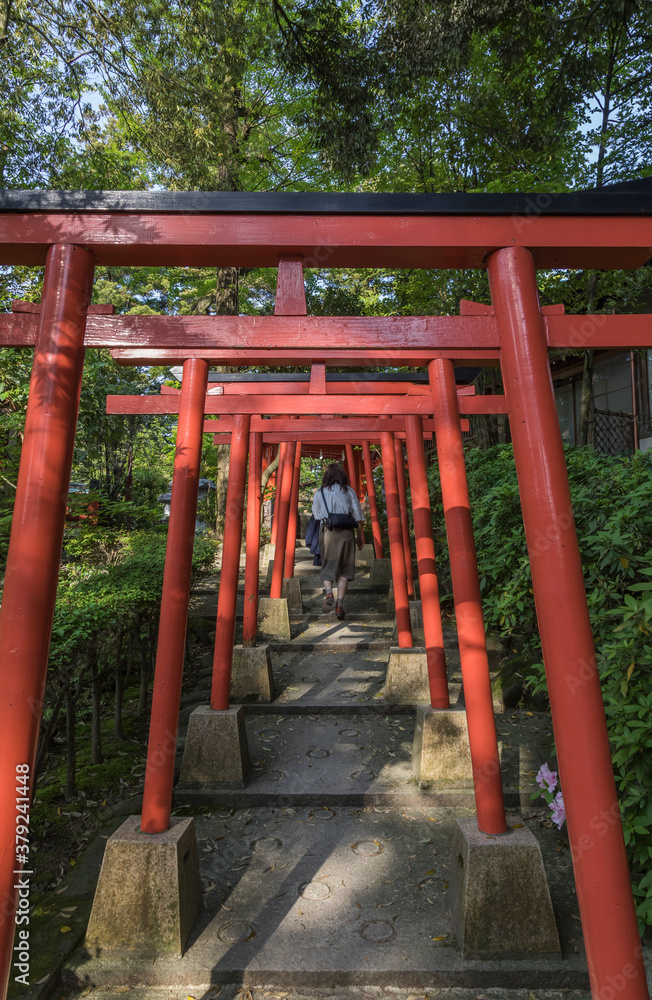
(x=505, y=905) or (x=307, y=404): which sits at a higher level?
(x=307, y=404)

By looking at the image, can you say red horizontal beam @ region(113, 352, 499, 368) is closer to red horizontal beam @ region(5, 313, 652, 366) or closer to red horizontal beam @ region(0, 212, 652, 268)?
red horizontal beam @ region(5, 313, 652, 366)

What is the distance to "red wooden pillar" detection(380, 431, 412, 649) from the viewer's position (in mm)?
5547

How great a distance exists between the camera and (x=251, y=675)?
5445mm

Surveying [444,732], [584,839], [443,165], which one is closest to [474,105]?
[443,165]

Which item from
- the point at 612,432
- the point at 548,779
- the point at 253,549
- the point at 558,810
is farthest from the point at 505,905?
the point at 612,432

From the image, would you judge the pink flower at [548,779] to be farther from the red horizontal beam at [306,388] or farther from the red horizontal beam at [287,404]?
the red horizontal beam at [306,388]

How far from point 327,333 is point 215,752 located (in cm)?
303

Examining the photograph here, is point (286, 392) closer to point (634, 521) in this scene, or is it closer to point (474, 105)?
point (634, 521)

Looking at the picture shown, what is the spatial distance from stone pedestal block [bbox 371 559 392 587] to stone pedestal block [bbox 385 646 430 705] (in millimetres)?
4624

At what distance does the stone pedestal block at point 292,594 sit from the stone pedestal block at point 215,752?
4533 mm

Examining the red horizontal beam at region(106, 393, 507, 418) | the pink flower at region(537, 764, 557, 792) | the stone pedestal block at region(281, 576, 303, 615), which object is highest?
the red horizontal beam at region(106, 393, 507, 418)

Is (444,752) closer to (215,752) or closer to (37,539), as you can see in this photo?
(215,752)

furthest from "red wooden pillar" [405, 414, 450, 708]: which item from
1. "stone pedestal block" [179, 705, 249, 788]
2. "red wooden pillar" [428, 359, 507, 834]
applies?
"stone pedestal block" [179, 705, 249, 788]

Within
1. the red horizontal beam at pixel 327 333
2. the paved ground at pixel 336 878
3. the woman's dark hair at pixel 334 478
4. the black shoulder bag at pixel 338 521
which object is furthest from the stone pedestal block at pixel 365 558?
the red horizontal beam at pixel 327 333
